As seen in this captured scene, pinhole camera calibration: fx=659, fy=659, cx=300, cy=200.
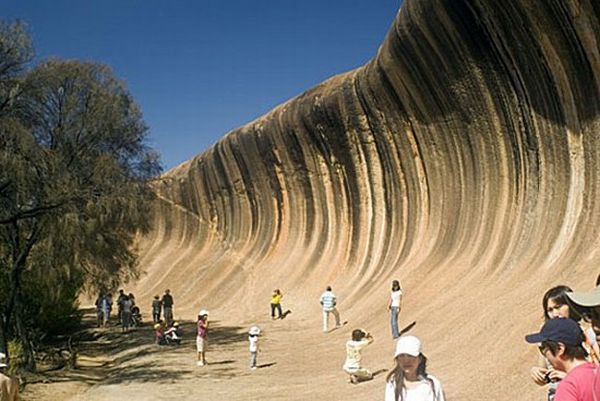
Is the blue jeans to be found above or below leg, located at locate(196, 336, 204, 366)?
above

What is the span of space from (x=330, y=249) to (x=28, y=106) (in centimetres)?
1227

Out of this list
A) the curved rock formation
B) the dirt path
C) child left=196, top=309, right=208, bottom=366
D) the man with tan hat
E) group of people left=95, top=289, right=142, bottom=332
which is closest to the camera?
the man with tan hat

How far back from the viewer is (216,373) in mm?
12344

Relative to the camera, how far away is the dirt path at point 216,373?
33.2ft

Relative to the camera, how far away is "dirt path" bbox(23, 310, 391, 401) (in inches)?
398

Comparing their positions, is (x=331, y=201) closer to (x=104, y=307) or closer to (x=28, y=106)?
(x=104, y=307)

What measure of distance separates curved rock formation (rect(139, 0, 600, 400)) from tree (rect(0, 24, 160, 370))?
289 cm

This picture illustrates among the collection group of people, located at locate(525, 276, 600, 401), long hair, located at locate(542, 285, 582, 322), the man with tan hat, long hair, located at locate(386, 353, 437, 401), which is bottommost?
the man with tan hat

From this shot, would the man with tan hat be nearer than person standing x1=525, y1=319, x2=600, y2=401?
No

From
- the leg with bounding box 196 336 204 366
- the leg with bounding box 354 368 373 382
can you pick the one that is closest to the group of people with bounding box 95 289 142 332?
the leg with bounding box 196 336 204 366

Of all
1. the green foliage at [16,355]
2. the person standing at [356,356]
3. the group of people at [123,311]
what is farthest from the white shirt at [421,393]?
the group of people at [123,311]

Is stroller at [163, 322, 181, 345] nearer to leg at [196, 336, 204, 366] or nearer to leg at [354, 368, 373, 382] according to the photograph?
leg at [196, 336, 204, 366]

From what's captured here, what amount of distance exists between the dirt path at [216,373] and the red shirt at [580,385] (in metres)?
6.23

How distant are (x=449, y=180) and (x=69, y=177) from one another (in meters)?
9.13
